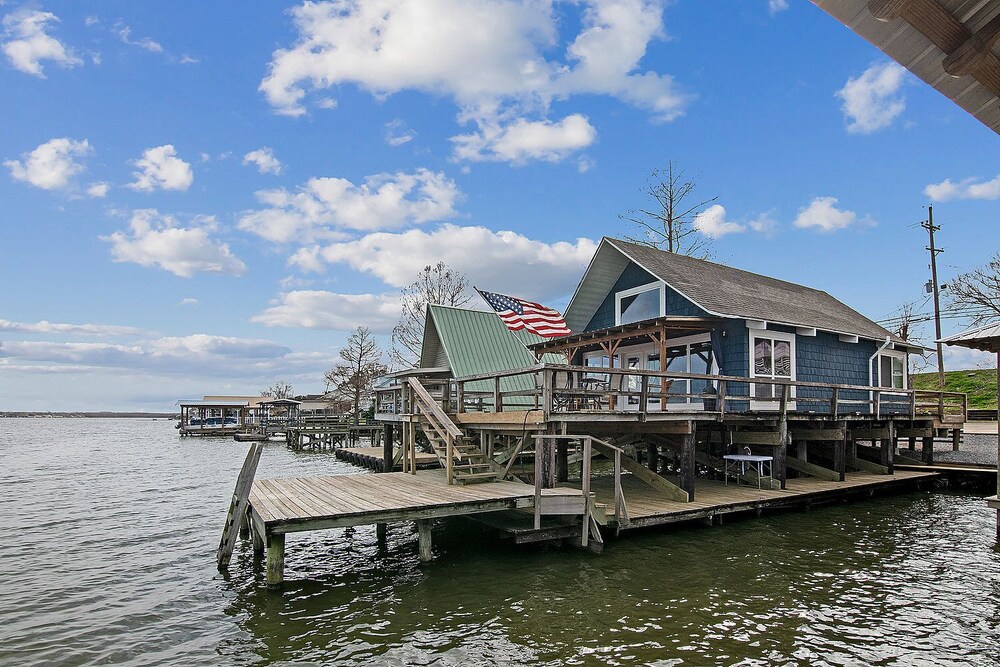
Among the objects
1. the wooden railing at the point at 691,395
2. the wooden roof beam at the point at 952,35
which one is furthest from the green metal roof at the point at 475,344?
the wooden roof beam at the point at 952,35

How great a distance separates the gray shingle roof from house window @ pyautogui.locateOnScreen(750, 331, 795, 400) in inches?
23.5

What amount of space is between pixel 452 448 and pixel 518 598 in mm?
4465

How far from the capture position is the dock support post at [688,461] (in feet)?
43.2

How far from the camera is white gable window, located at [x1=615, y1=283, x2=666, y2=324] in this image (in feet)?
61.2

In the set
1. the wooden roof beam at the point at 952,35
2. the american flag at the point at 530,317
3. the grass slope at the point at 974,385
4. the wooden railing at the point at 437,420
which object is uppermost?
the american flag at the point at 530,317

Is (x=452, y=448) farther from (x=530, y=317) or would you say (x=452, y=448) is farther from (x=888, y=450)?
(x=888, y=450)

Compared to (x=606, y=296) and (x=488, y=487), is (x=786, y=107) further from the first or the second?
(x=488, y=487)

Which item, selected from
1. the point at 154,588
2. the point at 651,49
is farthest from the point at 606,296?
the point at 154,588

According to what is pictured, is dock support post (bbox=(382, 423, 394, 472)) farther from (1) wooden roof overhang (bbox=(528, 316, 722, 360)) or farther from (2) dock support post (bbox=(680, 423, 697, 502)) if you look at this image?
(2) dock support post (bbox=(680, 423, 697, 502))

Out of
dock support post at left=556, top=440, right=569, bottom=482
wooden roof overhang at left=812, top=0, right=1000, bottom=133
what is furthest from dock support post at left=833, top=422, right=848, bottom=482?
wooden roof overhang at left=812, top=0, right=1000, bottom=133

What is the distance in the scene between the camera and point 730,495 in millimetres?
14000

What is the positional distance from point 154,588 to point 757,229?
28869mm

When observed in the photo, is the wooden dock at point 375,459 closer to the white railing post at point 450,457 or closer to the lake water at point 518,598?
the lake water at point 518,598

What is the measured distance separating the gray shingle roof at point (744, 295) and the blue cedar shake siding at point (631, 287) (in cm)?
40
